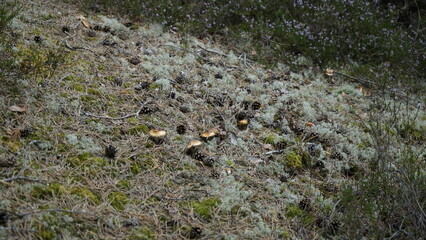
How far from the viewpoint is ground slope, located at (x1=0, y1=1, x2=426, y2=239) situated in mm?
2621

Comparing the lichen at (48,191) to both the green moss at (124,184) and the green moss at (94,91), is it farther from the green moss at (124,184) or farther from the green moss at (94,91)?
the green moss at (94,91)

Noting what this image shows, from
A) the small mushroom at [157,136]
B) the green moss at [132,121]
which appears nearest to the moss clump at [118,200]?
the small mushroom at [157,136]

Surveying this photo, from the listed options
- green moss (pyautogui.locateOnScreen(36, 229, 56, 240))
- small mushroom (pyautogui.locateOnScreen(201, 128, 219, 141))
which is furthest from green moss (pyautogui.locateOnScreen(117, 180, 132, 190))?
small mushroom (pyautogui.locateOnScreen(201, 128, 219, 141))

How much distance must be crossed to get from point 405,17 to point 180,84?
583 cm

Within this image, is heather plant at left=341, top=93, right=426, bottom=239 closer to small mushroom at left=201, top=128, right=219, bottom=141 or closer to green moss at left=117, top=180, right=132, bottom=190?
small mushroom at left=201, top=128, right=219, bottom=141

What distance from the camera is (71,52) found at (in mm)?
4383

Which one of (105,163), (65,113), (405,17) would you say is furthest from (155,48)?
(405,17)

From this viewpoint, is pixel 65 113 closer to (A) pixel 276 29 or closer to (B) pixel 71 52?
(B) pixel 71 52

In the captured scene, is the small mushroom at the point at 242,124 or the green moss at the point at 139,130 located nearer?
the green moss at the point at 139,130

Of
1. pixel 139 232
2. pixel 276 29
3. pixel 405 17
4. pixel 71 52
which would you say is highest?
pixel 405 17

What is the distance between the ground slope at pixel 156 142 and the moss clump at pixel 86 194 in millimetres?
10

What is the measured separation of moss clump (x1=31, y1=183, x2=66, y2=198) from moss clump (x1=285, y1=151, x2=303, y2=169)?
2.11 meters

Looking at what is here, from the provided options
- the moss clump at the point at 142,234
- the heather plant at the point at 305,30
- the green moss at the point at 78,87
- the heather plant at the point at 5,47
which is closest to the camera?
the moss clump at the point at 142,234

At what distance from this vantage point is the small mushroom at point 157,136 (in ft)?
11.3
